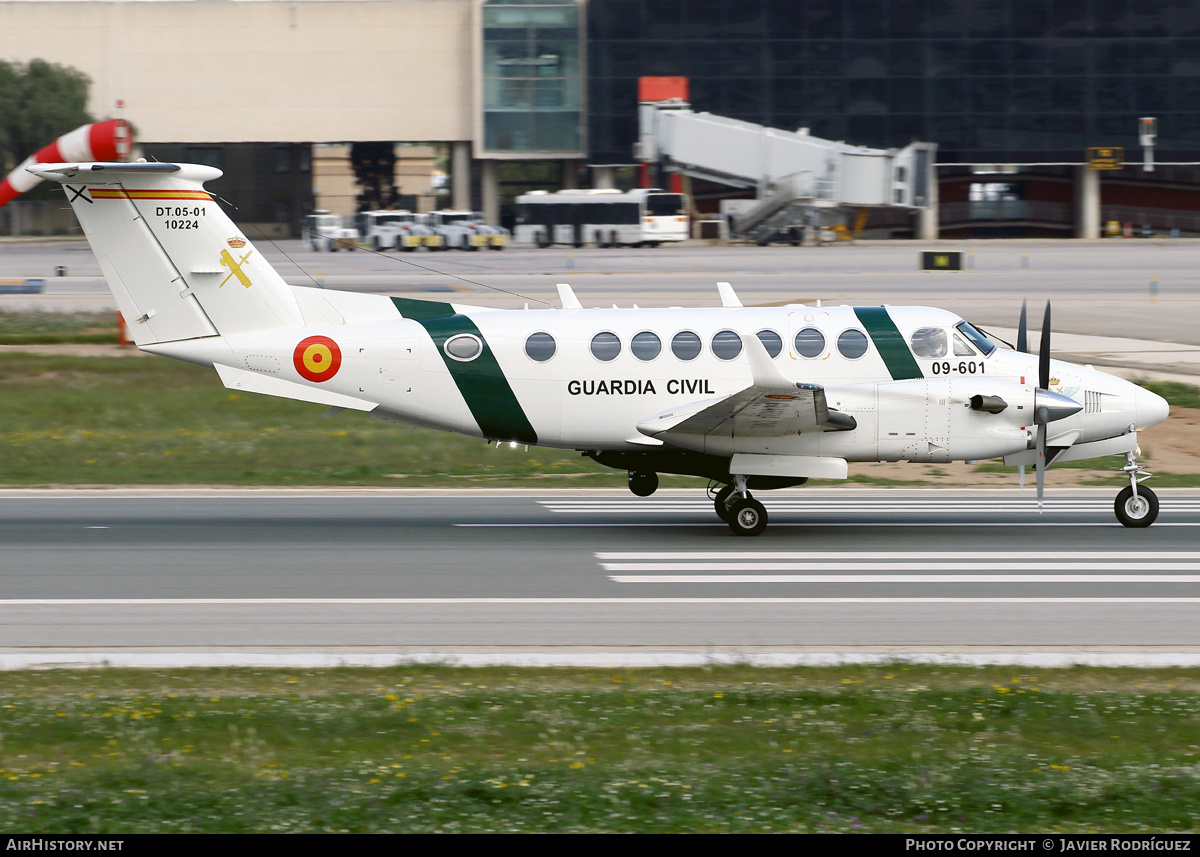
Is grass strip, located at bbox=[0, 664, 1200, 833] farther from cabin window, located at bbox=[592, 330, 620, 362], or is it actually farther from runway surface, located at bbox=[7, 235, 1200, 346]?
runway surface, located at bbox=[7, 235, 1200, 346]

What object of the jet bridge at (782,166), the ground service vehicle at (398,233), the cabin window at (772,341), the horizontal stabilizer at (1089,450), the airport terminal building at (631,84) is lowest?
the horizontal stabilizer at (1089,450)

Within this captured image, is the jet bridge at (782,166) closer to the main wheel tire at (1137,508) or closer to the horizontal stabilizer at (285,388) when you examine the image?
the main wheel tire at (1137,508)

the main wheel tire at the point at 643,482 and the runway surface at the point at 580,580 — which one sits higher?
the main wheel tire at the point at 643,482

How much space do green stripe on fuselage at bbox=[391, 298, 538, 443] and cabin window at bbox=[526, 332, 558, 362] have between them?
1.47 ft

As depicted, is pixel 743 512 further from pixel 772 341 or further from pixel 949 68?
pixel 949 68

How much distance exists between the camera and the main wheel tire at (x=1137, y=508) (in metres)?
17.0

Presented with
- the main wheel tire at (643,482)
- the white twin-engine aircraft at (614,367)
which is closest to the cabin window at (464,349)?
the white twin-engine aircraft at (614,367)

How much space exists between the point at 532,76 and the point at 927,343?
77402 mm

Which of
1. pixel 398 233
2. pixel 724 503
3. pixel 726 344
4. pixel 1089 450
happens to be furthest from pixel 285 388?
pixel 398 233

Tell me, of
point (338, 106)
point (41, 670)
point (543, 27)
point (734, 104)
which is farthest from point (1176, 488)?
point (338, 106)

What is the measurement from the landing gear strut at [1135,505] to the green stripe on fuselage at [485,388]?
25.2ft

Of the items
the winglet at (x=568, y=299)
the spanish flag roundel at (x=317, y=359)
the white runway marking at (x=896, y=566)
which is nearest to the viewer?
the white runway marking at (x=896, y=566)

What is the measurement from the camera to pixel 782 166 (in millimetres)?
77312

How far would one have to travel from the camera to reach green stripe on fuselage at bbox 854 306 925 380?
16.5 meters
